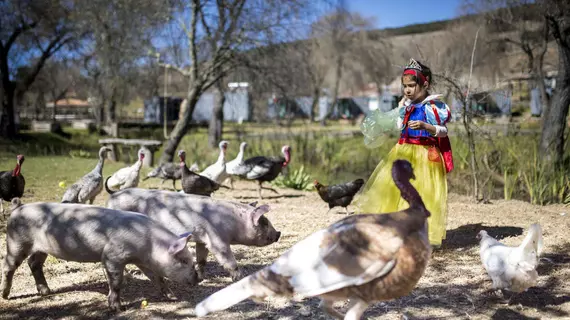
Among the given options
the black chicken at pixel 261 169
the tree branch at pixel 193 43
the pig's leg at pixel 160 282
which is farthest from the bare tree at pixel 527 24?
the pig's leg at pixel 160 282

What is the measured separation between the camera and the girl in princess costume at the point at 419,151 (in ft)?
17.4

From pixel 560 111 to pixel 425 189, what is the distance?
6936 millimetres

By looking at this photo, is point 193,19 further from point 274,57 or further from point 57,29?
point 57,29

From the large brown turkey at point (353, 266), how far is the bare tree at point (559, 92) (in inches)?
343

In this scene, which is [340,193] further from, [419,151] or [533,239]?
[533,239]

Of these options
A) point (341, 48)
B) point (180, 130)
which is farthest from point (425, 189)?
point (341, 48)

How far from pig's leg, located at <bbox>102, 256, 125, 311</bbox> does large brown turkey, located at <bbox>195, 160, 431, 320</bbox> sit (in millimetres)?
1194

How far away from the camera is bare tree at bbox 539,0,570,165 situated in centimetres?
1070

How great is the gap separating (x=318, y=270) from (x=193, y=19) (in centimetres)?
1175

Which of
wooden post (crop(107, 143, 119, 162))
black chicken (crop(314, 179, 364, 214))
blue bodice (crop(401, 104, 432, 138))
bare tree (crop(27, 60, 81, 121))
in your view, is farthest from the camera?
bare tree (crop(27, 60, 81, 121))

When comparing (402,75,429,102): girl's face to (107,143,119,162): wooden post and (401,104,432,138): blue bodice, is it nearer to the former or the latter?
(401,104,432,138): blue bodice

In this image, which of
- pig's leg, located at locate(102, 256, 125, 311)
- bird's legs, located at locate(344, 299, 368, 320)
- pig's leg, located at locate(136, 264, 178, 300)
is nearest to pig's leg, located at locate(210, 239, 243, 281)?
pig's leg, located at locate(136, 264, 178, 300)

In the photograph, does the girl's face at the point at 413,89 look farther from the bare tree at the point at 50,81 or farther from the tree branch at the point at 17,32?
the bare tree at the point at 50,81

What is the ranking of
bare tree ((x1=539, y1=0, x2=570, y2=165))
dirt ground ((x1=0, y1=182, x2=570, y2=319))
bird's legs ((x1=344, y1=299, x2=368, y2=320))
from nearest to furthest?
bird's legs ((x1=344, y1=299, x2=368, y2=320)) → dirt ground ((x1=0, y1=182, x2=570, y2=319)) → bare tree ((x1=539, y1=0, x2=570, y2=165))
